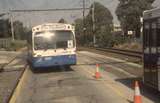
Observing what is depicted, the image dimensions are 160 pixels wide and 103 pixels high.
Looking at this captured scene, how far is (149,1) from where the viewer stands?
117750mm

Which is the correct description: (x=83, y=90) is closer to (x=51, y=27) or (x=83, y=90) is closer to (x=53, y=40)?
(x=53, y=40)

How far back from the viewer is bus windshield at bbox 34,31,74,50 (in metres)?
24.8

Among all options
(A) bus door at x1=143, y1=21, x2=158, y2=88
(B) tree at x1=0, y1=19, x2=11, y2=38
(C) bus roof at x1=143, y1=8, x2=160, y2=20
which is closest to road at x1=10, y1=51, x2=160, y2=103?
(A) bus door at x1=143, y1=21, x2=158, y2=88

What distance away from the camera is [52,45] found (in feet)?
81.5

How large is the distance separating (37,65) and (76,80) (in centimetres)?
566

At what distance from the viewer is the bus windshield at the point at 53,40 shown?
2477cm

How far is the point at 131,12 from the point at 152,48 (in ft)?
328

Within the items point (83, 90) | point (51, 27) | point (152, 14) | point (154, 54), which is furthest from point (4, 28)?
point (154, 54)

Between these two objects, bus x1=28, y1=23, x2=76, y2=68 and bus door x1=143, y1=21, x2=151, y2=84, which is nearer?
bus door x1=143, y1=21, x2=151, y2=84

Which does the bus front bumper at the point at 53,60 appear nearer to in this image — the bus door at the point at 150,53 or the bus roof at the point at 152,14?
the bus door at the point at 150,53

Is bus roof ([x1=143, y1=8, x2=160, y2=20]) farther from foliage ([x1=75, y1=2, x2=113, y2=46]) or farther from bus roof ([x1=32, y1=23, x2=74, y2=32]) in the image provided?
foliage ([x1=75, y1=2, x2=113, y2=46])

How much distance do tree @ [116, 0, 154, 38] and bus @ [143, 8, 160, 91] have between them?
84.4m

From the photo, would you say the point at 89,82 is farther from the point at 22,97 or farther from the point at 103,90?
the point at 22,97

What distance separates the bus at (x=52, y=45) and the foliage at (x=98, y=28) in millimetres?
50223
